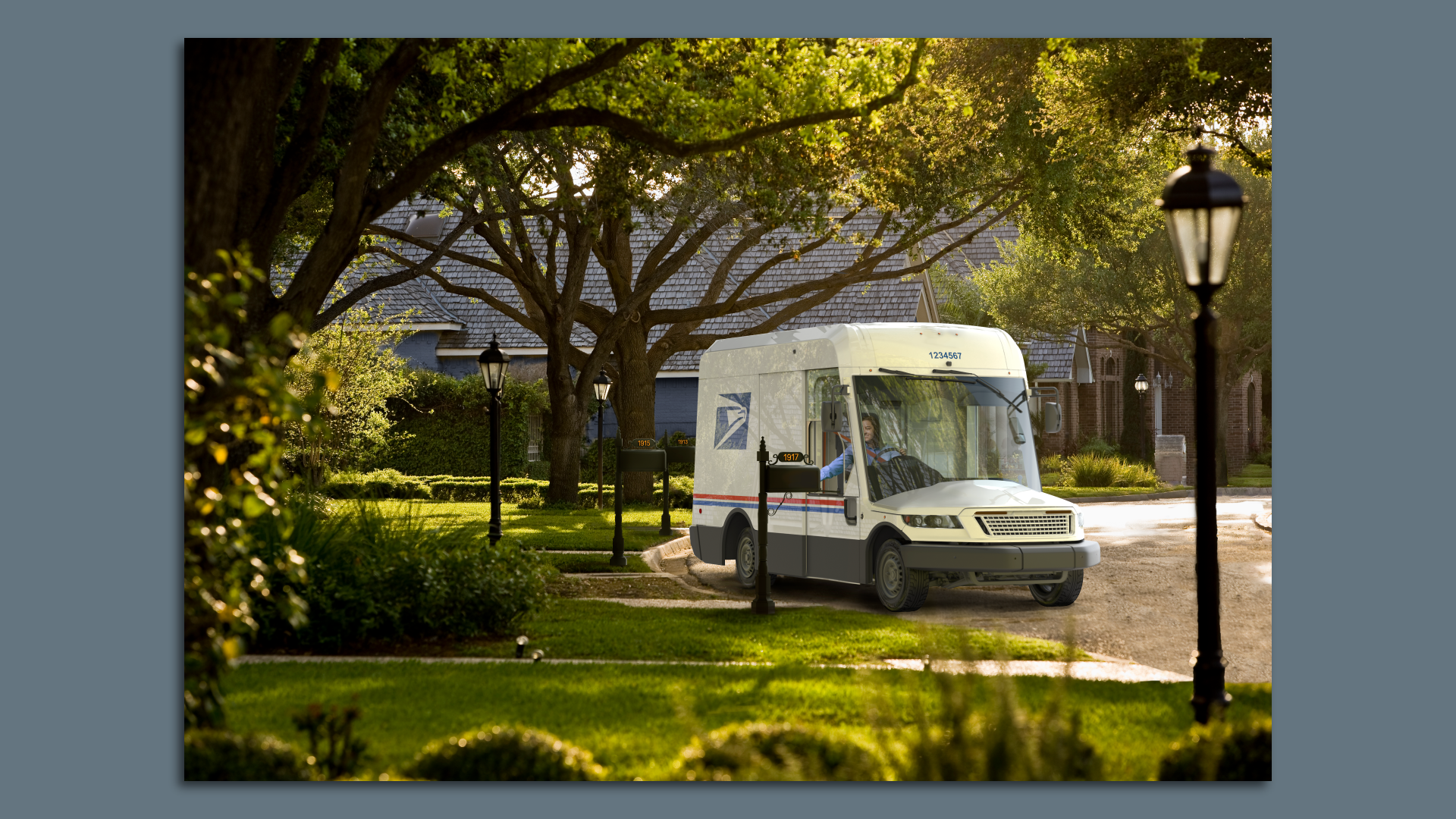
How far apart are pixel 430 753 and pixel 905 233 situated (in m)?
15.4

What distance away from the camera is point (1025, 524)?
12.4 metres

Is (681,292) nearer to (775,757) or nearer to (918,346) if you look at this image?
(918,346)

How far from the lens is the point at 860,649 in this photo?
9836mm

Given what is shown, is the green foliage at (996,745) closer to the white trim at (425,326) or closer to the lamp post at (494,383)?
the lamp post at (494,383)

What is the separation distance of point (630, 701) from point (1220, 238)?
13.5 ft

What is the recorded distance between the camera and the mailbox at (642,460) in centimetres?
1380

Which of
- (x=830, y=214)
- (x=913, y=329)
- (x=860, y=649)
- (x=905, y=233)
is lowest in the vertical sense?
(x=860, y=649)

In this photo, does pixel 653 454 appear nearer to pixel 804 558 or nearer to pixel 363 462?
pixel 804 558

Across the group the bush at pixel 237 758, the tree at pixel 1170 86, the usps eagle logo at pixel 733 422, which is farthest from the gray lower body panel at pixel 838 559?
the bush at pixel 237 758

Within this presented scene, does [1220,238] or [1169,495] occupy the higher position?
[1220,238]

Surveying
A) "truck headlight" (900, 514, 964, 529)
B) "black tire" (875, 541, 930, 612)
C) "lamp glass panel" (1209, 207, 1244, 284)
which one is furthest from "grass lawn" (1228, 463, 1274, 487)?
"lamp glass panel" (1209, 207, 1244, 284)

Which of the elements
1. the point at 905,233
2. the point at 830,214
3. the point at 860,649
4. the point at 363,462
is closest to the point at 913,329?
the point at 860,649

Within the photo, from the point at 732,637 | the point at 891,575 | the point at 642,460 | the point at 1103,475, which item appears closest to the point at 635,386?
the point at 642,460

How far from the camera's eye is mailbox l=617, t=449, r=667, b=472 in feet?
45.3
